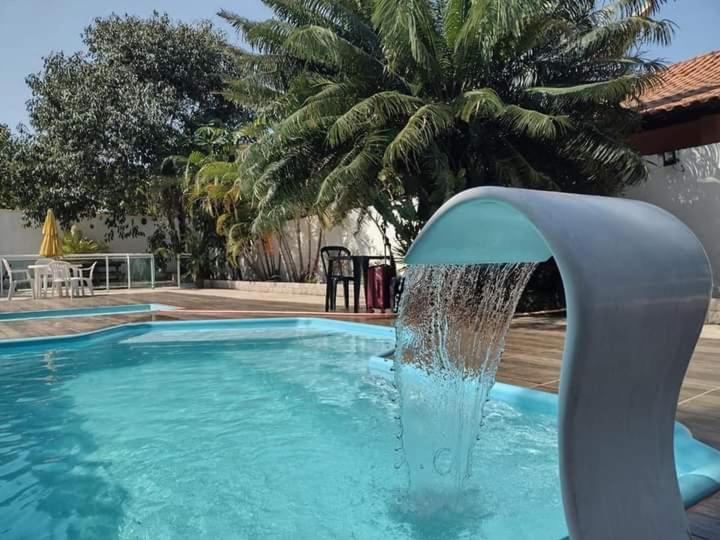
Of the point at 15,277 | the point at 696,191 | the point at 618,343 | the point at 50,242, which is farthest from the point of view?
the point at 15,277

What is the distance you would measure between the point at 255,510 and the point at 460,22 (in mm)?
8190

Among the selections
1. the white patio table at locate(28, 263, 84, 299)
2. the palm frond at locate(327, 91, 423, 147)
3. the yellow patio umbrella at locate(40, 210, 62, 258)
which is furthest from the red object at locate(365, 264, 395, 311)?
the yellow patio umbrella at locate(40, 210, 62, 258)

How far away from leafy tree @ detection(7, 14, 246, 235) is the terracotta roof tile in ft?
43.4

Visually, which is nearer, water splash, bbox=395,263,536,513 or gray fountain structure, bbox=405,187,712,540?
gray fountain structure, bbox=405,187,712,540

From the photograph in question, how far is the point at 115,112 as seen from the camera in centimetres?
1817

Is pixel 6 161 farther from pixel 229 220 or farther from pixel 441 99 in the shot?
pixel 441 99

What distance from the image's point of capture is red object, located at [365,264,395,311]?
33.8 ft

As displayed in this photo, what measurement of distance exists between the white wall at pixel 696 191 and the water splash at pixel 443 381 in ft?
20.0

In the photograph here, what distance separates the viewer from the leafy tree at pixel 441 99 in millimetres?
8492

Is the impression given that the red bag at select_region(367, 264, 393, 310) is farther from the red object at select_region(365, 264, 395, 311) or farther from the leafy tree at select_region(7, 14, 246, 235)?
the leafy tree at select_region(7, 14, 246, 235)

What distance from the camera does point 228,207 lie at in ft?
54.3

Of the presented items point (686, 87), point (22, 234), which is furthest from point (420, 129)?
point (22, 234)

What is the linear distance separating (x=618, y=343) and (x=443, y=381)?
340 centimetres

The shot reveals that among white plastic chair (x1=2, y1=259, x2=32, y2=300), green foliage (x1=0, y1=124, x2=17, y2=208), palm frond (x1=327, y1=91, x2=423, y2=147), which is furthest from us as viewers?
green foliage (x1=0, y1=124, x2=17, y2=208)
